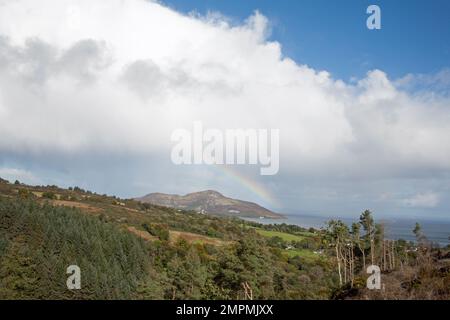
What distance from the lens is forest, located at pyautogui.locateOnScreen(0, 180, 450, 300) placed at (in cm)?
2798

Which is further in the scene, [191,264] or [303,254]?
[303,254]

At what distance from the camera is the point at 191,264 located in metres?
55.4

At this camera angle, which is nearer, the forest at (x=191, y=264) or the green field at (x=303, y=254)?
the forest at (x=191, y=264)

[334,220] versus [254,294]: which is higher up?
[334,220]

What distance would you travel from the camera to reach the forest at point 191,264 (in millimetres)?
27984

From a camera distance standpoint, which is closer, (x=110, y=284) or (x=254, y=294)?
(x=254, y=294)

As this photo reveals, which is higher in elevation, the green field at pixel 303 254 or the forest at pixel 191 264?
the forest at pixel 191 264

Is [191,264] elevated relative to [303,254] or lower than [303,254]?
elevated

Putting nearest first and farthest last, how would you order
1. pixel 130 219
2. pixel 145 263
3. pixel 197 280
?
pixel 197 280 < pixel 145 263 < pixel 130 219

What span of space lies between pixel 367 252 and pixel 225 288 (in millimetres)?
39972

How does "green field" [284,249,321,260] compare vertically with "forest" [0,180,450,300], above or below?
below

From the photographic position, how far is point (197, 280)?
4969cm
